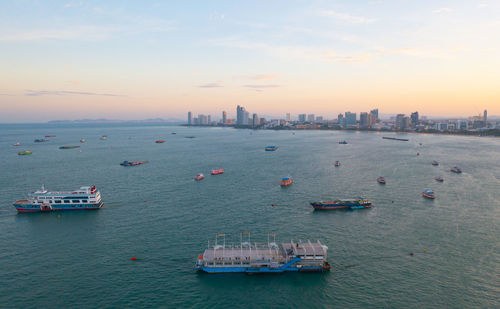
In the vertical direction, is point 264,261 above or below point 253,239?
above

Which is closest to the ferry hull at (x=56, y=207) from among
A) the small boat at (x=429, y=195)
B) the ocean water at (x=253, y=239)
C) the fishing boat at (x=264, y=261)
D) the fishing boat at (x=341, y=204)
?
the ocean water at (x=253, y=239)

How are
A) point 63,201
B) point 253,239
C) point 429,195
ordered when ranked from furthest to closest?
1. point 429,195
2. point 63,201
3. point 253,239

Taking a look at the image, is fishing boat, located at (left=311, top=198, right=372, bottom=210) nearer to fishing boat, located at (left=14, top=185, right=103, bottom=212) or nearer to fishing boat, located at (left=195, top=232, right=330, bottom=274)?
fishing boat, located at (left=195, top=232, right=330, bottom=274)

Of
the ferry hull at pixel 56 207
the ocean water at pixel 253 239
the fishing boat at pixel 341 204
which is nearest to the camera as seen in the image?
the ocean water at pixel 253 239

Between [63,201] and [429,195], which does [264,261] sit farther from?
[429,195]

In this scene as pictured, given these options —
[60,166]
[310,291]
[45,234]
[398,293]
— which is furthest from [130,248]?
[60,166]

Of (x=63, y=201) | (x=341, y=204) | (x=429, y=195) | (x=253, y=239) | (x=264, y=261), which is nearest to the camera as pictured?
(x=264, y=261)

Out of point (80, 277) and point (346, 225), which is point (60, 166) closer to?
point (80, 277)

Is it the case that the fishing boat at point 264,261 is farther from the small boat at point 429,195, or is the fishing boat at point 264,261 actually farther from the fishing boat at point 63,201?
the small boat at point 429,195

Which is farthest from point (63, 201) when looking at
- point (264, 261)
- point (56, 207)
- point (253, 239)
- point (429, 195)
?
point (429, 195)

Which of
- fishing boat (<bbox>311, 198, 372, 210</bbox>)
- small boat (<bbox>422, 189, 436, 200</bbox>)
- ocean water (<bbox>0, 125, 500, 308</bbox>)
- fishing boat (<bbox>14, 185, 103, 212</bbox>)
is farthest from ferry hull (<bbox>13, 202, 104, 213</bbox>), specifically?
small boat (<bbox>422, 189, 436, 200</bbox>)
